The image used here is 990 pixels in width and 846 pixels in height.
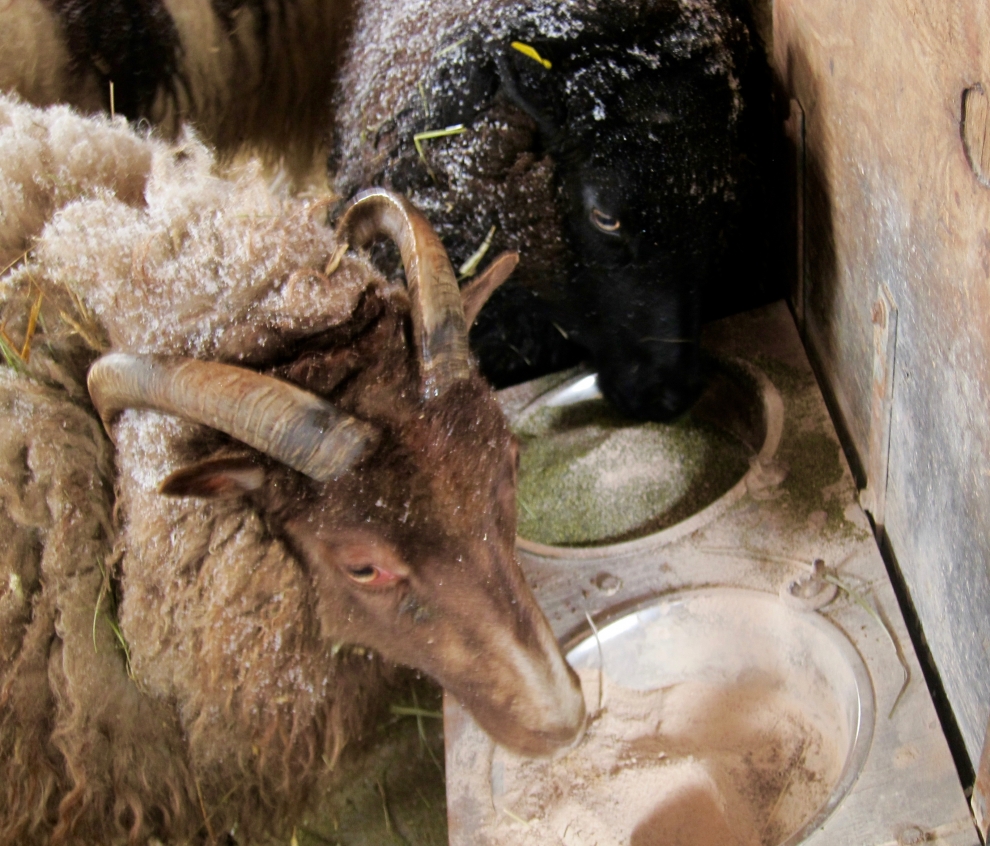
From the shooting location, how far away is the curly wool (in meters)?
1.98

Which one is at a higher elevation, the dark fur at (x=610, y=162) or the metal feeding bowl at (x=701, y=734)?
the dark fur at (x=610, y=162)

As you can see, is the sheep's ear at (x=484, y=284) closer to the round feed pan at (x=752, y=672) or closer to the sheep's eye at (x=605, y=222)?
the sheep's eye at (x=605, y=222)

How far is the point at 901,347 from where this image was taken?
85.8 inches

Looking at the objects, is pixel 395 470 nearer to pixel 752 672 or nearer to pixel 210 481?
pixel 210 481

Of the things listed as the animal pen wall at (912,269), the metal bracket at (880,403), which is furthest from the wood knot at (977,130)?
the metal bracket at (880,403)

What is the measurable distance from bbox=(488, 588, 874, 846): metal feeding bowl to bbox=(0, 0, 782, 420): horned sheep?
2.85 ft

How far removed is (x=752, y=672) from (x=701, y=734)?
0.23 meters

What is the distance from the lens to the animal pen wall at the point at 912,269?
163 centimetres

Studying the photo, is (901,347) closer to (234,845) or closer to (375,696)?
(375,696)

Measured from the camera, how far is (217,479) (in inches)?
72.4

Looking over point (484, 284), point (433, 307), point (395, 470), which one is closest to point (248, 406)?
point (395, 470)

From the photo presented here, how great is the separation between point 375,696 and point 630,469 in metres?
1.19

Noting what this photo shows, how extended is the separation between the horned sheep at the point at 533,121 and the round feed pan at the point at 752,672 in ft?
2.71

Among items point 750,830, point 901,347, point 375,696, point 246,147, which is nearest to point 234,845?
point 375,696
